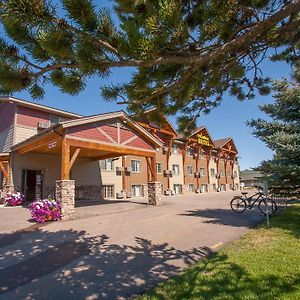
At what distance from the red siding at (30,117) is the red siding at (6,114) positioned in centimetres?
53

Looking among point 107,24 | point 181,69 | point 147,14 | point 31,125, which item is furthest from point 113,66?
point 31,125

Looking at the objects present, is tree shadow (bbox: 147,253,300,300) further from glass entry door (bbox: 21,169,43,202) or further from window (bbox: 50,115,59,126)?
window (bbox: 50,115,59,126)

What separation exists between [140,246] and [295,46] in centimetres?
580

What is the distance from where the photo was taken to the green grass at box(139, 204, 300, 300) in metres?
4.38

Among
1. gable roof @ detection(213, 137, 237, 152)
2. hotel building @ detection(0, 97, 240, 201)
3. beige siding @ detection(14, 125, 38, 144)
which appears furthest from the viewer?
gable roof @ detection(213, 137, 237, 152)

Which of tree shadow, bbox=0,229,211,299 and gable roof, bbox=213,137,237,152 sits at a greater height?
gable roof, bbox=213,137,237,152

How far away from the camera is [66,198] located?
41.3 ft

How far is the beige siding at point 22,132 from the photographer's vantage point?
1917 centimetres

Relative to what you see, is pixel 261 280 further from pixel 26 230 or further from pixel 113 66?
pixel 26 230

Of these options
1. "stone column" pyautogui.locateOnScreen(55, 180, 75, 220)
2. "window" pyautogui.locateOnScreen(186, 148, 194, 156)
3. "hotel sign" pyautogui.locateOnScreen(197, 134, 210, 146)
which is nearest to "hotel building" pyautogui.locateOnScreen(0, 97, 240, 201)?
"stone column" pyautogui.locateOnScreen(55, 180, 75, 220)

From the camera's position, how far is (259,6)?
414 centimetres

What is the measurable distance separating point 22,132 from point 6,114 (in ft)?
8.13

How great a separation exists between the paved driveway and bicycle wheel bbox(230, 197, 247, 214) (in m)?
2.44

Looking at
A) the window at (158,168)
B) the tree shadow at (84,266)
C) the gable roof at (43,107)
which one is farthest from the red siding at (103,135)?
the window at (158,168)
